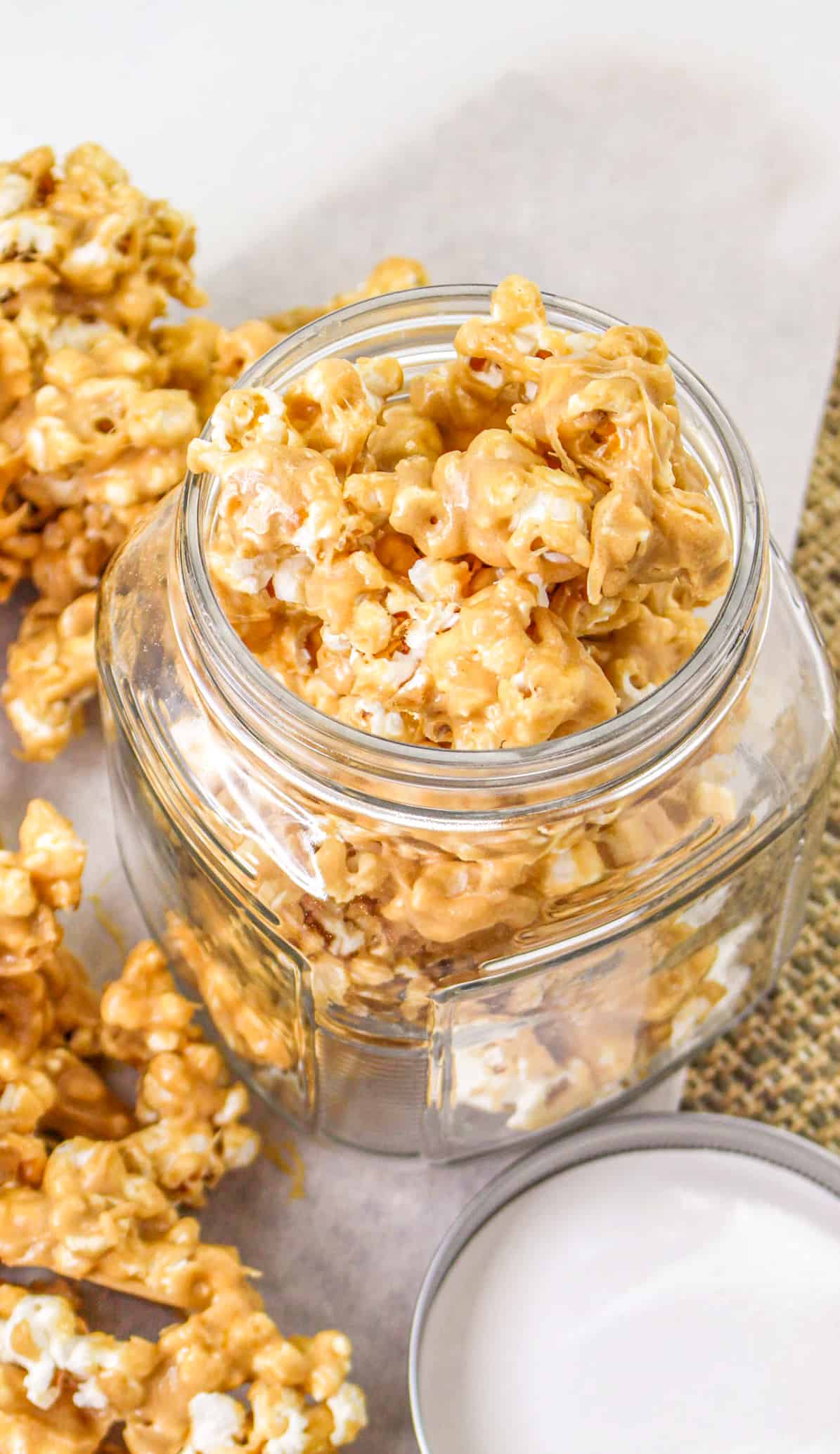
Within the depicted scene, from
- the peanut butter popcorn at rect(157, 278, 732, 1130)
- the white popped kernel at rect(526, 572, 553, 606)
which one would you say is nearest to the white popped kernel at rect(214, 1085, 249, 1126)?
the peanut butter popcorn at rect(157, 278, 732, 1130)

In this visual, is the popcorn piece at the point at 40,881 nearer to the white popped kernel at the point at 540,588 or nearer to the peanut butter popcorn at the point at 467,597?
the peanut butter popcorn at the point at 467,597

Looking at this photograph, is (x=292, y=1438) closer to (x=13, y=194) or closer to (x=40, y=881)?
(x=40, y=881)

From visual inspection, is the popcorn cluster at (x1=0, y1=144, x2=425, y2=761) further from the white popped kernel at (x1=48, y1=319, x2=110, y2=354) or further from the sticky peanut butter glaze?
the sticky peanut butter glaze

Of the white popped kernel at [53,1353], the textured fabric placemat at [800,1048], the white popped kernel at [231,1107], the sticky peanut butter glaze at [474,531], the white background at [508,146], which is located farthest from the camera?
the white background at [508,146]

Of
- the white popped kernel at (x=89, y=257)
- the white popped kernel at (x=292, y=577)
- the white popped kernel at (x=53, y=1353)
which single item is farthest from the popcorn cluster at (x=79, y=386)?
the white popped kernel at (x=53, y=1353)

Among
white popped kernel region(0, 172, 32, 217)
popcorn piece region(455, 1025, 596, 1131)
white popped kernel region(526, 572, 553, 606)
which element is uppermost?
white popped kernel region(0, 172, 32, 217)

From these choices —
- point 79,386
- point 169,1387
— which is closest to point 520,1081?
point 169,1387
